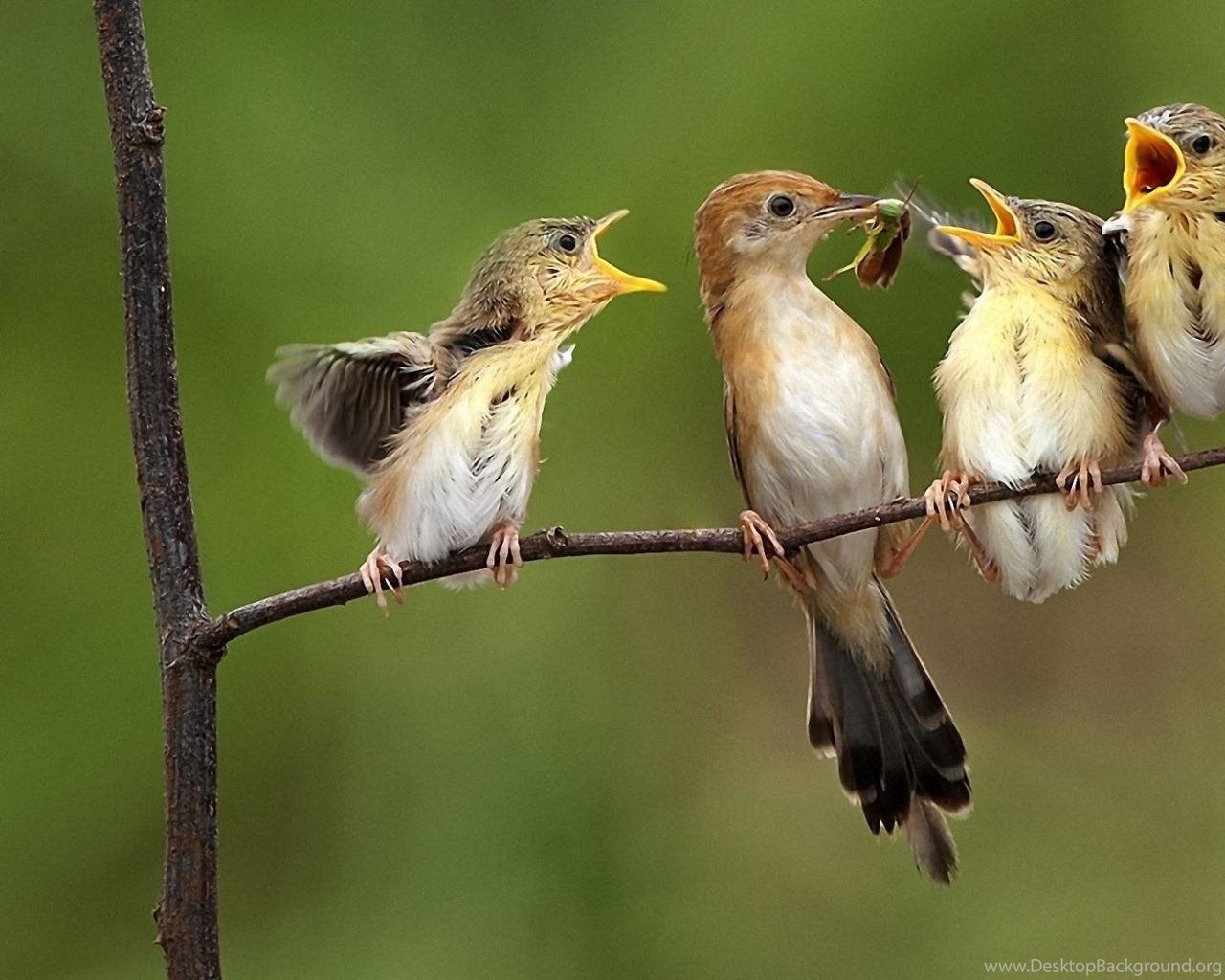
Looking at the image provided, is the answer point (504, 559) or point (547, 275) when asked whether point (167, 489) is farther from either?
point (547, 275)

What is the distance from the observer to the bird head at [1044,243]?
1216 mm

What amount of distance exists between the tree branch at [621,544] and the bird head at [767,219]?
0.29 metres

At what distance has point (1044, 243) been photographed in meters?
1.23

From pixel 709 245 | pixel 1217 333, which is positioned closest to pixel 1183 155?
pixel 1217 333

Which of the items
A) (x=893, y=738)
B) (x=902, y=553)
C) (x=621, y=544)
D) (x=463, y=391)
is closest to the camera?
(x=621, y=544)

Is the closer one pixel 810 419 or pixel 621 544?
pixel 621 544

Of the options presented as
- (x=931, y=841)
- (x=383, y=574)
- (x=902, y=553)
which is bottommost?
(x=931, y=841)

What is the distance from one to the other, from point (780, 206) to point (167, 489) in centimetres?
49

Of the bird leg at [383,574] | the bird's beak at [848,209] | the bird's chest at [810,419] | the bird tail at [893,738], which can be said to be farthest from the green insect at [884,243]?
the bird tail at [893,738]

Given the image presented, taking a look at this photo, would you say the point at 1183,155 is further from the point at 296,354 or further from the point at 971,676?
the point at 971,676

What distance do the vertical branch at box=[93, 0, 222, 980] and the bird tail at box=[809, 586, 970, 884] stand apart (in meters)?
0.55

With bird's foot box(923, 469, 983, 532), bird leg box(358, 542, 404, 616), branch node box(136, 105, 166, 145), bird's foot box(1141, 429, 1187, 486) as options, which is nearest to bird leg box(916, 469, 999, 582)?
bird's foot box(923, 469, 983, 532)

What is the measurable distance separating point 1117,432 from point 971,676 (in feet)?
2.96

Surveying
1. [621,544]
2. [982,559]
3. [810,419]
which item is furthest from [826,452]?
[621,544]
